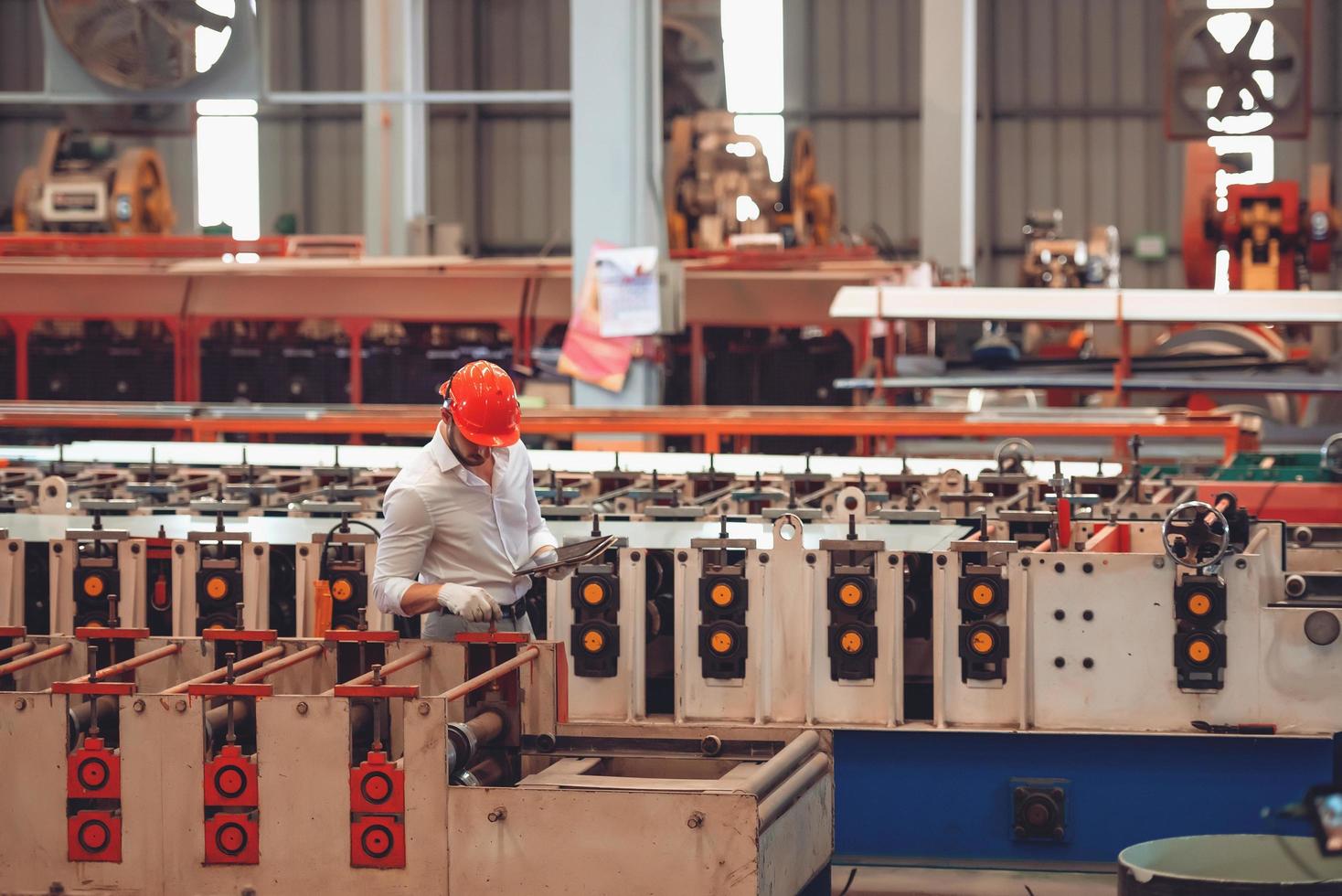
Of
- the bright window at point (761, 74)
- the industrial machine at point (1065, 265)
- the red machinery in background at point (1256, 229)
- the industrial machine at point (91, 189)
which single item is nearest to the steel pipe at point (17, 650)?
the industrial machine at point (91, 189)

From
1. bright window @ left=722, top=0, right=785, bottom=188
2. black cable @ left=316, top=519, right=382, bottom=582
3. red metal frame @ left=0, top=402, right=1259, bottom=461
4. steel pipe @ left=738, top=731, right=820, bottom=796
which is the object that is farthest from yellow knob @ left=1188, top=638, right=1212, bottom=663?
bright window @ left=722, top=0, right=785, bottom=188

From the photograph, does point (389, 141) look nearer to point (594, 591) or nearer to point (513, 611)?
point (594, 591)

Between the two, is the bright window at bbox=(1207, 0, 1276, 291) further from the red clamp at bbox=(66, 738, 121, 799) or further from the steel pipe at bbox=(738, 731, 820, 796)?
the red clamp at bbox=(66, 738, 121, 799)

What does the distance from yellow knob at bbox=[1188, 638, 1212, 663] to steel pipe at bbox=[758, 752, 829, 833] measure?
1.30 meters

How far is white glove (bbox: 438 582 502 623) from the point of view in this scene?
384 centimetres

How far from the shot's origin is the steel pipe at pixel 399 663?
3.24m

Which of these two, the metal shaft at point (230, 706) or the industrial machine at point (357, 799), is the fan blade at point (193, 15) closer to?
the industrial machine at point (357, 799)

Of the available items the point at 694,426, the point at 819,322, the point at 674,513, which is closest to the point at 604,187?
the point at 694,426

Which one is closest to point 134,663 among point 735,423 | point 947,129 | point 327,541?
point 327,541

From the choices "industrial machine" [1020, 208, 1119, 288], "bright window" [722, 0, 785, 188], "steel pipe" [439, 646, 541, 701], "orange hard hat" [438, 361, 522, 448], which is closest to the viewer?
"steel pipe" [439, 646, 541, 701]

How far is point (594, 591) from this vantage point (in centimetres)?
454

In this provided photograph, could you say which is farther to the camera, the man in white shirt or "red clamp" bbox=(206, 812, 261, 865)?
the man in white shirt

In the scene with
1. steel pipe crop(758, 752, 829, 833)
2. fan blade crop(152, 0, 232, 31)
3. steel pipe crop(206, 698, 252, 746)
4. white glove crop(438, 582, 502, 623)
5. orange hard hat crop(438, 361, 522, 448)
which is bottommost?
steel pipe crop(758, 752, 829, 833)

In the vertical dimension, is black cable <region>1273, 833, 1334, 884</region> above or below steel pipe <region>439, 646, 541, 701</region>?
below
